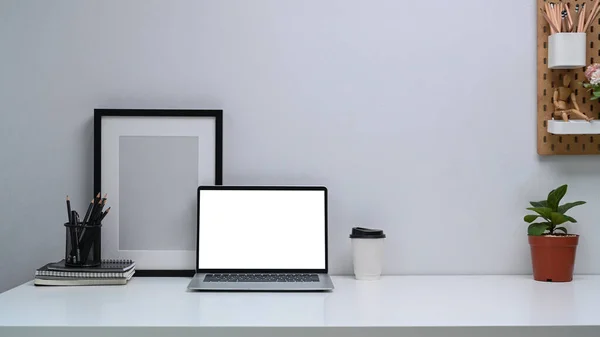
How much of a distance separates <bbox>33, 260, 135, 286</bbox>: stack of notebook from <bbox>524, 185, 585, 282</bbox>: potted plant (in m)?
1.09

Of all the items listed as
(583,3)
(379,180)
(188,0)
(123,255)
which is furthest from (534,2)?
(123,255)

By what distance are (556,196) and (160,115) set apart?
3.61 ft

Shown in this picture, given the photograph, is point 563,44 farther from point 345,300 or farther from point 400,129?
point 345,300

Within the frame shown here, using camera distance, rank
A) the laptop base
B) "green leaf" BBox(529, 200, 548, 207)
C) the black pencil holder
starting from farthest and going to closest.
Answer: "green leaf" BBox(529, 200, 548, 207)
the black pencil holder
the laptop base

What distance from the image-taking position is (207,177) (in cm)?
191

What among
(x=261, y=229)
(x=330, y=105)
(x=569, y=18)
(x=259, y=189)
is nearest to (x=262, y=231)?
(x=261, y=229)

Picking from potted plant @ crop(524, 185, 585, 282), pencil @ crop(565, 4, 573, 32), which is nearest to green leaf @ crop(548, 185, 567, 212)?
potted plant @ crop(524, 185, 585, 282)

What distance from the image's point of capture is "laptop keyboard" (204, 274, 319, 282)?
175cm

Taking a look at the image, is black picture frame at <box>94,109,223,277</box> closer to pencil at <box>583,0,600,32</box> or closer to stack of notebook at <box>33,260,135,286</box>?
stack of notebook at <box>33,260,135,286</box>

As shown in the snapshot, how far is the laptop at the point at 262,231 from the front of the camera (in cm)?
185

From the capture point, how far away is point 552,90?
1949mm

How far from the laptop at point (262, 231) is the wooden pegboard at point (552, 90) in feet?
2.14

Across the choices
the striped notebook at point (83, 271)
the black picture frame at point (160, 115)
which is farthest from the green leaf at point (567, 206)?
the striped notebook at point (83, 271)

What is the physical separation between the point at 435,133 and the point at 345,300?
61 cm
